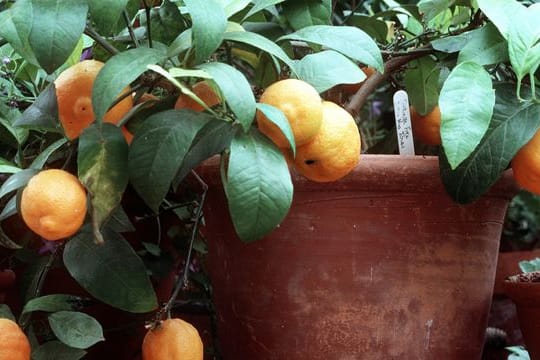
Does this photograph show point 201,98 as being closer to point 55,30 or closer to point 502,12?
point 55,30

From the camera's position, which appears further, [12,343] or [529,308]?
[529,308]

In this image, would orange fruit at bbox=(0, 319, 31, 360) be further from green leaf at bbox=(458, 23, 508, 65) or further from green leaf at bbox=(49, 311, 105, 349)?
green leaf at bbox=(458, 23, 508, 65)

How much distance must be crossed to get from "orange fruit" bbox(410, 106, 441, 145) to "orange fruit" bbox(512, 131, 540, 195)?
0.15 metres

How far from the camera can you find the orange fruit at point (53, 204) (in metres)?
0.55

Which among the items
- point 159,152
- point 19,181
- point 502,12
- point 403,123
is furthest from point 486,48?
point 19,181

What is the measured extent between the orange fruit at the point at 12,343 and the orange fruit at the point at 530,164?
488mm

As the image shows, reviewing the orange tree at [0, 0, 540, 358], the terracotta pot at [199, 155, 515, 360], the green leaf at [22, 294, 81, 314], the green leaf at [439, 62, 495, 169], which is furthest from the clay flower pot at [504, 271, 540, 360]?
the green leaf at [22, 294, 81, 314]

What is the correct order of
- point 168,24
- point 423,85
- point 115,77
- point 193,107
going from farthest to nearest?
point 423,85, point 168,24, point 193,107, point 115,77

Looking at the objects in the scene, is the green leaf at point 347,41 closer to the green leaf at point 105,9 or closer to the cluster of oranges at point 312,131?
the cluster of oranges at point 312,131

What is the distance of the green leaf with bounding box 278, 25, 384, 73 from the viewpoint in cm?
66

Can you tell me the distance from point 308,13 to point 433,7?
0.16 meters

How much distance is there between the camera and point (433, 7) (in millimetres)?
816

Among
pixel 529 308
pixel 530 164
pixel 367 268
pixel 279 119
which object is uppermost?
pixel 279 119

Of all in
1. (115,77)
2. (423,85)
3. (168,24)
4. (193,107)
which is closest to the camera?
(115,77)
